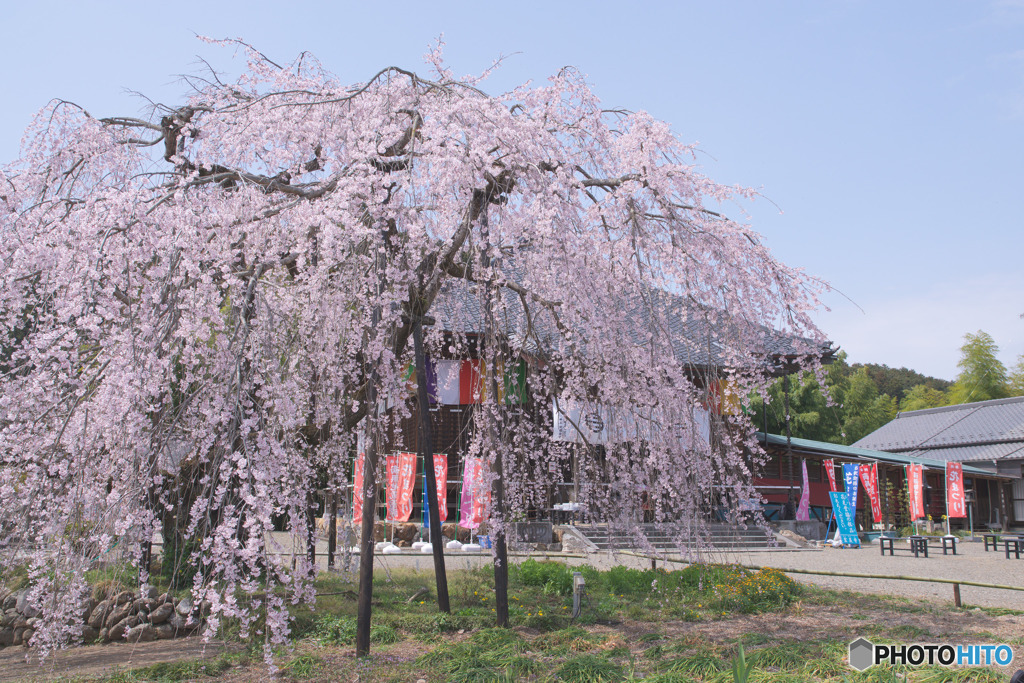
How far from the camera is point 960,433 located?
1070 inches

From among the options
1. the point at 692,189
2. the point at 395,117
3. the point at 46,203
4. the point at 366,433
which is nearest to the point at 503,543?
the point at 366,433

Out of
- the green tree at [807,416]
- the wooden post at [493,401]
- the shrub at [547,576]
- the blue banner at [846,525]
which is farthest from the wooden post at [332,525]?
the green tree at [807,416]

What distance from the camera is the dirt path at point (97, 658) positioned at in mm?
5297

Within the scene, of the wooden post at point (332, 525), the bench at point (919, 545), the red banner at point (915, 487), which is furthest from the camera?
the red banner at point (915, 487)

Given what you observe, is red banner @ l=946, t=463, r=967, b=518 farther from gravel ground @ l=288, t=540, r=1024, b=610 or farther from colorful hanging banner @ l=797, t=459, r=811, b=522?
colorful hanging banner @ l=797, t=459, r=811, b=522

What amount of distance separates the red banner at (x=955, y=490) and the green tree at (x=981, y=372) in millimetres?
19917

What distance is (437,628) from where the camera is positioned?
6.33m

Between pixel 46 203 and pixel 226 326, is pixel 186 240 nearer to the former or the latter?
pixel 226 326

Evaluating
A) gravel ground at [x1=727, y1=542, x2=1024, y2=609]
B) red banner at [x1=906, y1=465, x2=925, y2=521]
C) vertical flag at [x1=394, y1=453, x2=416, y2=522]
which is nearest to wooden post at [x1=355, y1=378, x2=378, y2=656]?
gravel ground at [x1=727, y1=542, x2=1024, y2=609]

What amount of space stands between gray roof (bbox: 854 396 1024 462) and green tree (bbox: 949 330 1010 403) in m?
6.11

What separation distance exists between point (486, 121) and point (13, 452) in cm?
422

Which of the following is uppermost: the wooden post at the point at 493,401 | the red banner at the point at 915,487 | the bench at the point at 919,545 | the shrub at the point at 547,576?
the wooden post at the point at 493,401

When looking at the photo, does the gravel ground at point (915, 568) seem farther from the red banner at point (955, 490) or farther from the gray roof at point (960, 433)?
the gray roof at point (960, 433)

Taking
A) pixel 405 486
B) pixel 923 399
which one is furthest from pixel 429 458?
pixel 923 399
